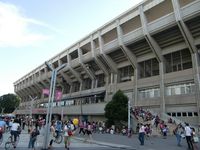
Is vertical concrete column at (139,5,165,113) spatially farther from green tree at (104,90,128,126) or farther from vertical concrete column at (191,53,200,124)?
green tree at (104,90,128,126)

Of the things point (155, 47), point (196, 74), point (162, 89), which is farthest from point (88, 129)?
point (155, 47)

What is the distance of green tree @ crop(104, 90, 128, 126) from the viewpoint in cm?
3475

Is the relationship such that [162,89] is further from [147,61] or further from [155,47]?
[147,61]

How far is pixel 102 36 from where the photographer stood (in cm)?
4928

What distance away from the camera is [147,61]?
149ft

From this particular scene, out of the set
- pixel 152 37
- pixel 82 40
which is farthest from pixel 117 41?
pixel 82 40

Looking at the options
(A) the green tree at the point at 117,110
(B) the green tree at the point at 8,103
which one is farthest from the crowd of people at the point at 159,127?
(B) the green tree at the point at 8,103

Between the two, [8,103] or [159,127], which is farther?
[8,103]

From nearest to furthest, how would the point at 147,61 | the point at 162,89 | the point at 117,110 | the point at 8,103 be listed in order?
the point at 117,110 → the point at 162,89 → the point at 147,61 → the point at 8,103

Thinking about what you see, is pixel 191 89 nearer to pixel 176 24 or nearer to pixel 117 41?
pixel 176 24

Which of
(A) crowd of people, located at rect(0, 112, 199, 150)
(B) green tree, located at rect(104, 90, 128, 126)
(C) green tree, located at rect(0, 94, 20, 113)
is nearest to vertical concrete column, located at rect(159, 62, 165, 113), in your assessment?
(A) crowd of people, located at rect(0, 112, 199, 150)

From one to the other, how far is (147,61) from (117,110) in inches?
556

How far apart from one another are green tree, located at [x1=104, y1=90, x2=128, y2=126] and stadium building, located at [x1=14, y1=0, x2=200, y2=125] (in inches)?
297

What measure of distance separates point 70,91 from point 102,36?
24.1 metres
